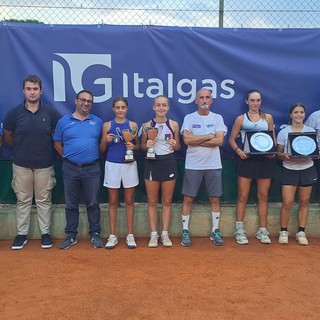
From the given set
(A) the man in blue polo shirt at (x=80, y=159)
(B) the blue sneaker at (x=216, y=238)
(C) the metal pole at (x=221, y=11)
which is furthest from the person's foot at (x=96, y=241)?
(C) the metal pole at (x=221, y=11)

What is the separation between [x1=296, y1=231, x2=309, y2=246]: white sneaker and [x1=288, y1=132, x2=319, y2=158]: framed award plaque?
909mm

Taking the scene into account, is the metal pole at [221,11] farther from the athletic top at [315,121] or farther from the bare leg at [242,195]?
the bare leg at [242,195]

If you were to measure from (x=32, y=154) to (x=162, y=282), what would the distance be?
1909 mm

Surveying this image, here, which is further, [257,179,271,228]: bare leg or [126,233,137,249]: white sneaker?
[257,179,271,228]: bare leg

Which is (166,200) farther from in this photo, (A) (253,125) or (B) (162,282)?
(A) (253,125)

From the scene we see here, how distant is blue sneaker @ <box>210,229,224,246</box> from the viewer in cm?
439

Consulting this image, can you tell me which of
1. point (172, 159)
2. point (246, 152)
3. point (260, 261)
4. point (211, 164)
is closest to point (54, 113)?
point (172, 159)

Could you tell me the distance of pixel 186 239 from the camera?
4.40 metres

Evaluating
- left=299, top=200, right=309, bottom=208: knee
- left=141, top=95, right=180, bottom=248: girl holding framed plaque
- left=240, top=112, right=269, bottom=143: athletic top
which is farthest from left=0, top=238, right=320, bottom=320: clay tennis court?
left=240, top=112, right=269, bottom=143: athletic top

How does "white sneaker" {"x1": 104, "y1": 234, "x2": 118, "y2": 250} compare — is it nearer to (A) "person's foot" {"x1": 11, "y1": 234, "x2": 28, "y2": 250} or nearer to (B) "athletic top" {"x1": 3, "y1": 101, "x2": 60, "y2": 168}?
(A) "person's foot" {"x1": 11, "y1": 234, "x2": 28, "y2": 250}

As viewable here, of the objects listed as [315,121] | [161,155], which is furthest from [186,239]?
[315,121]

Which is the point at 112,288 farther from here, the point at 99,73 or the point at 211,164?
the point at 99,73

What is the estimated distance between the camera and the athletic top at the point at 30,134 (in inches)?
163

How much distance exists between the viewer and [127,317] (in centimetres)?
285
